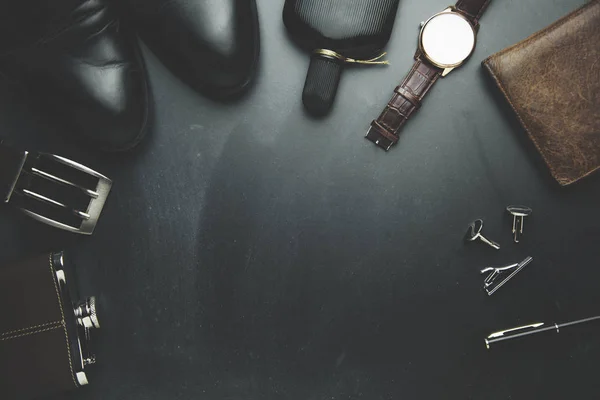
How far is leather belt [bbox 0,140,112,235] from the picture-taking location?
0.80 meters

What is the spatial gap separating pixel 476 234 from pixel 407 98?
235mm

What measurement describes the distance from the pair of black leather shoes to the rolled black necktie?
8 centimetres

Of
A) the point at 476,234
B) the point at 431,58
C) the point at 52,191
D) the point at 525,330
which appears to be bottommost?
the point at 525,330

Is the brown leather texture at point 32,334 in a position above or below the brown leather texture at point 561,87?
below

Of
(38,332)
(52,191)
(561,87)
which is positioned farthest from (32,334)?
(561,87)

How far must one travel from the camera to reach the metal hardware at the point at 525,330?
84 centimetres

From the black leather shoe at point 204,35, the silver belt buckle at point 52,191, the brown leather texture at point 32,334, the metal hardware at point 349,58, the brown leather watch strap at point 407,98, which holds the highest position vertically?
the black leather shoe at point 204,35

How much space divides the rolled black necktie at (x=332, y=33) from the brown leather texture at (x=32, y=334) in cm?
48

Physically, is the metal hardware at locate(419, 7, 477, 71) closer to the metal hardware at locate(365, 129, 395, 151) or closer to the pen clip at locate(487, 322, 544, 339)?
the metal hardware at locate(365, 129, 395, 151)

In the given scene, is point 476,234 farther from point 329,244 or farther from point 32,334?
point 32,334

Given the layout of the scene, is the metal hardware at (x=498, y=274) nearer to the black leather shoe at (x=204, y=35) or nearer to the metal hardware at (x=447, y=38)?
the metal hardware at (x=447, y=38)

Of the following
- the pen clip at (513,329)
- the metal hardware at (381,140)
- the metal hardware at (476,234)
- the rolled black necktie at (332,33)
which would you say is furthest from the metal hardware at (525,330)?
the rolled black necktie at (332,33)

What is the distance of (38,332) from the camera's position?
31.1 inches

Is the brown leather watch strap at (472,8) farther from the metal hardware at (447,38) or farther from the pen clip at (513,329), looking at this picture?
the pen clip at (513,329)
